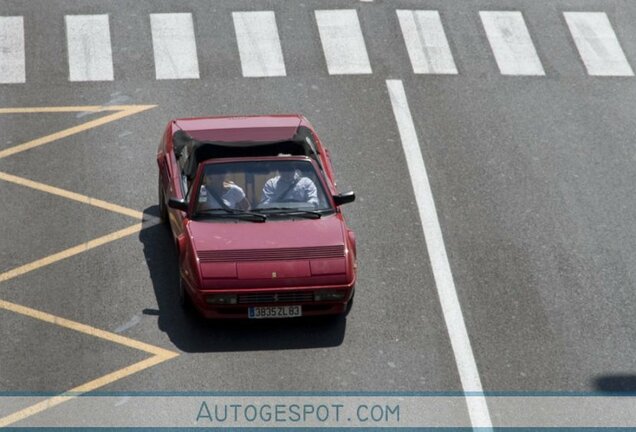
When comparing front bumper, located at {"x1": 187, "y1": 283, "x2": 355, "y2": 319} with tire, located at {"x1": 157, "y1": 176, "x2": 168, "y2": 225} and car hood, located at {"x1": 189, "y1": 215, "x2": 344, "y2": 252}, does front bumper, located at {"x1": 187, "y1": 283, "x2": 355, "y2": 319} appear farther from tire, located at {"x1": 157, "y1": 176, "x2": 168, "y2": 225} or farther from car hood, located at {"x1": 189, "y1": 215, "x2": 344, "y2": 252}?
tire, located at {"x1": 157, "y1": 176, "x2": 168, "y2": 225}

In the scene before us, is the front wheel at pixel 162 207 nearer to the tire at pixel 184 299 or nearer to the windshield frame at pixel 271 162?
the windshield frame at pixel 271 162

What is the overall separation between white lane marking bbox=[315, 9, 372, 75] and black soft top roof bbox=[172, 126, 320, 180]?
5.27 m

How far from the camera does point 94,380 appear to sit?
15.1 m

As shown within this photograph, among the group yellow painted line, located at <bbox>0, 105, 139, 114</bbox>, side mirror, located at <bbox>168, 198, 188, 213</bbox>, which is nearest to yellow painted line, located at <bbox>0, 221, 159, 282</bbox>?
side mirror, located at <bbox>168, 198, 188, 213</bbox>

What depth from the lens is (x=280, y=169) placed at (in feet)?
55.4

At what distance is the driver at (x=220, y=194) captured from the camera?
16.6 m

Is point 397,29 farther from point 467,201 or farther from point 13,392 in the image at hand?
point 13,392

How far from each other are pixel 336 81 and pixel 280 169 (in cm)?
603

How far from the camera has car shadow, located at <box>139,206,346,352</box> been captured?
15.8 meters

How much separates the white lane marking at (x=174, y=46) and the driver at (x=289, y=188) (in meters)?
6.19

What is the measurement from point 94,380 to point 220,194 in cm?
287

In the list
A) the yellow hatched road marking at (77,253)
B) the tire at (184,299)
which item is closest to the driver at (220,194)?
the tire at (184,299)

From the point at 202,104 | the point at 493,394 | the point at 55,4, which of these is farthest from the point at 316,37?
the point at 493,394

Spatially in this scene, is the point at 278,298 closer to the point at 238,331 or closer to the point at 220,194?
the point at 238,331
